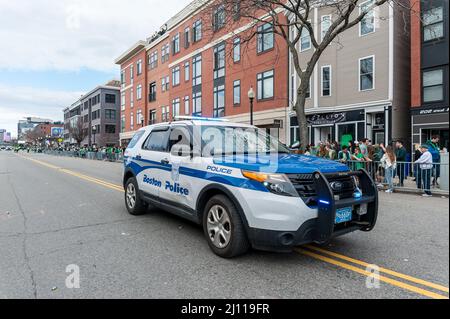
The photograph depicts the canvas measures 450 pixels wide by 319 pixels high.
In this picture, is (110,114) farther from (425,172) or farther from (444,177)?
(444,177)

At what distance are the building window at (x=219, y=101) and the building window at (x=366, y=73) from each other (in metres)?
12.4

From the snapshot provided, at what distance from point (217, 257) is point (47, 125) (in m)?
166

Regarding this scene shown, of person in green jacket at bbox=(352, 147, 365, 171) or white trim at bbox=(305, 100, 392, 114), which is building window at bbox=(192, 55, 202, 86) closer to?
white trim at bbox=(305, 100, 392, 114)

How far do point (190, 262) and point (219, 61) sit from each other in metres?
26.3

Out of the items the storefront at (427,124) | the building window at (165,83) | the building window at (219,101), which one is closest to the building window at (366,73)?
the storefront at (427,124)

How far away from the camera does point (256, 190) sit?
12.9ft

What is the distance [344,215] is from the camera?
13.5 ft

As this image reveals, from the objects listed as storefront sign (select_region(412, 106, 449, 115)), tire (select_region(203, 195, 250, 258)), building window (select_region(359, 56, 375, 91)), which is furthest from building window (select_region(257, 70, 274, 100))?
tire (select_region(203, 195, 250, 258))

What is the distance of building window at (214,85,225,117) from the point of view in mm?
28219

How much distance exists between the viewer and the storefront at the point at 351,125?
18.2 m

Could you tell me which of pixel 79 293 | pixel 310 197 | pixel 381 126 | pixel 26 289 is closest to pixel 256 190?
pixel 310 197

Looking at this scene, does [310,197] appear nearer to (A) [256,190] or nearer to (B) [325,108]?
(A) [256,190]

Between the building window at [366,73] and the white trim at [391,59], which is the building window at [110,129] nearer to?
the building window at [366,73]

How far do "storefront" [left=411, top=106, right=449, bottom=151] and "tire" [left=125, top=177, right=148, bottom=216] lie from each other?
16271 mm
